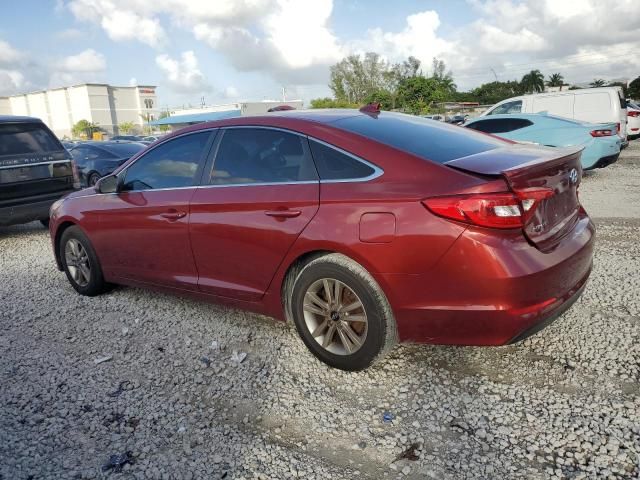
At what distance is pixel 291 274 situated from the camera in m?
3.36

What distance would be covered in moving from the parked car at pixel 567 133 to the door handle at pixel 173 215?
7687 millimetres

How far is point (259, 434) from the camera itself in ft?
8.79

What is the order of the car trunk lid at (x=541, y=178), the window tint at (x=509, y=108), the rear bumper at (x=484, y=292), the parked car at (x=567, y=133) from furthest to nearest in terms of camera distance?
the window tint at (x=509, y=108), the parked car at (x=567, y=133), the car trunk lid at (x=541, y=178), the rear bumper at (x=484, y=292)

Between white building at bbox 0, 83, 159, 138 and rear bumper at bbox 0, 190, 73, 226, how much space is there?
355ft

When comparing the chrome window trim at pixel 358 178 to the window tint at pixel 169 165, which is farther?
the window tint at pixel 169 165

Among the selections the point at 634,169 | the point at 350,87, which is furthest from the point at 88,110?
the point at 634,169

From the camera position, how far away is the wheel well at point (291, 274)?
126 inches

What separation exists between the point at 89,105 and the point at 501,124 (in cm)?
11243

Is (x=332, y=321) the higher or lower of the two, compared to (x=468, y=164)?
lower

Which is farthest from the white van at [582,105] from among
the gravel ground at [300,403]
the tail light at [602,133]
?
the gravel ground at [300,403]

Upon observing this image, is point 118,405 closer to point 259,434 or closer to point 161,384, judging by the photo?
point 161,384

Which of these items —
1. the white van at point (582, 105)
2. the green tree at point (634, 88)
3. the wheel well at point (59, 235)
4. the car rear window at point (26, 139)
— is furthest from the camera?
the green tree at point (634, 88)

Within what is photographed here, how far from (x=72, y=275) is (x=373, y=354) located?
3489 millimetres

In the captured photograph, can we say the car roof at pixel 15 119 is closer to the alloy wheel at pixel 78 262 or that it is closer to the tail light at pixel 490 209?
the alloy wheel at pixel 78 262
